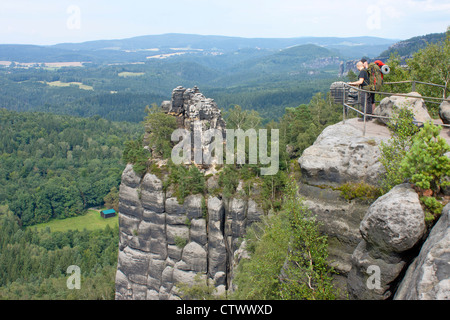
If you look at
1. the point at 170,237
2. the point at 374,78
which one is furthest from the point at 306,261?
the point at 170,237

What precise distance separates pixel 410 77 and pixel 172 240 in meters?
26.1

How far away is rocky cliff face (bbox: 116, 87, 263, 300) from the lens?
117 feet

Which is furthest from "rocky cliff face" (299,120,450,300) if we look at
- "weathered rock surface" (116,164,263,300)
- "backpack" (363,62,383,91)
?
"weathered rock surface" (116,164,263,300)

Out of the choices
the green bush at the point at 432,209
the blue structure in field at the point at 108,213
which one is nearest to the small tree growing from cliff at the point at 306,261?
A: the green bush at the point at 432,209

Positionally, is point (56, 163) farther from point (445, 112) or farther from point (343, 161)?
point (445, 112)

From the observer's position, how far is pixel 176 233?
37.5 metres

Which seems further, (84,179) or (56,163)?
(56,163)

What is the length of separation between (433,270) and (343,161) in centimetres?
632

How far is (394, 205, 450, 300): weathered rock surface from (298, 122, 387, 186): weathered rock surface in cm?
401

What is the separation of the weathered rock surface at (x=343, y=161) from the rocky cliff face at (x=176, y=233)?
1975 centimetres

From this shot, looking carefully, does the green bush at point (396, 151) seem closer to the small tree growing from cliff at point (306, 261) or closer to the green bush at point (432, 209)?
the green bush at point (432, 209)

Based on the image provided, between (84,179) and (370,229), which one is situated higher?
(370,229)

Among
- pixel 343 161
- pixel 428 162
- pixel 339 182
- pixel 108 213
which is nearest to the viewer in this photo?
pixel 428 162
